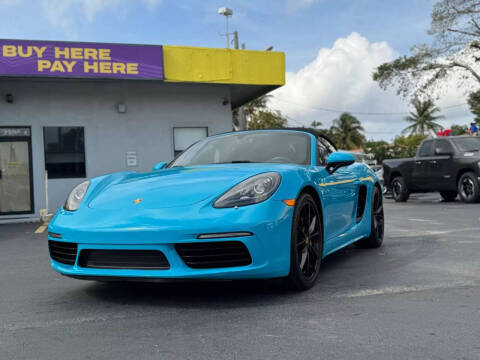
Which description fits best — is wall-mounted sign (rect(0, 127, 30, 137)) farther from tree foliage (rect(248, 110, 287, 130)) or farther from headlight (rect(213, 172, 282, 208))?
tree foliage (rect(248, 110, 287, 130))

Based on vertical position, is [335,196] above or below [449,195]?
above

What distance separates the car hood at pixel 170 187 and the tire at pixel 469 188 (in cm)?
1037

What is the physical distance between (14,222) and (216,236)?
10456 mm

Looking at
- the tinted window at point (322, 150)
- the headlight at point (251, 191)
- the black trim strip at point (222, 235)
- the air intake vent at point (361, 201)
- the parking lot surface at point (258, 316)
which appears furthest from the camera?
the air intake vent at point (361, 201)

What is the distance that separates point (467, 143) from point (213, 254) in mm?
12185

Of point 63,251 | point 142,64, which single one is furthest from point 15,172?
point 63,251

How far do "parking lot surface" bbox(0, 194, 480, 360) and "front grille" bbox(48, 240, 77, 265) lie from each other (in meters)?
0.31

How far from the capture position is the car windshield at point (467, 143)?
13.9 metres

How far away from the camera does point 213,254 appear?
3.56 m

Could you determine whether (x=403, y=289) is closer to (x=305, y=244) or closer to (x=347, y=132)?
(x=305, y=244)

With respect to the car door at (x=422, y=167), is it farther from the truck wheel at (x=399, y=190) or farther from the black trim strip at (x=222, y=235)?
the black trim strip at (x=222, y=235)

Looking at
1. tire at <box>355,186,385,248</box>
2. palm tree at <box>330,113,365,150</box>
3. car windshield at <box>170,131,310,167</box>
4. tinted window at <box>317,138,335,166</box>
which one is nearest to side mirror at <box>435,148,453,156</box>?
tire at <box>355,186,385,248</box>

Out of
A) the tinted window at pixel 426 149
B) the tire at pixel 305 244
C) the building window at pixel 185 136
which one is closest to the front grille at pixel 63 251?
the tire at pixel 305 244

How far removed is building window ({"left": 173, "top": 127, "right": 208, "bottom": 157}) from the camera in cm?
1455
